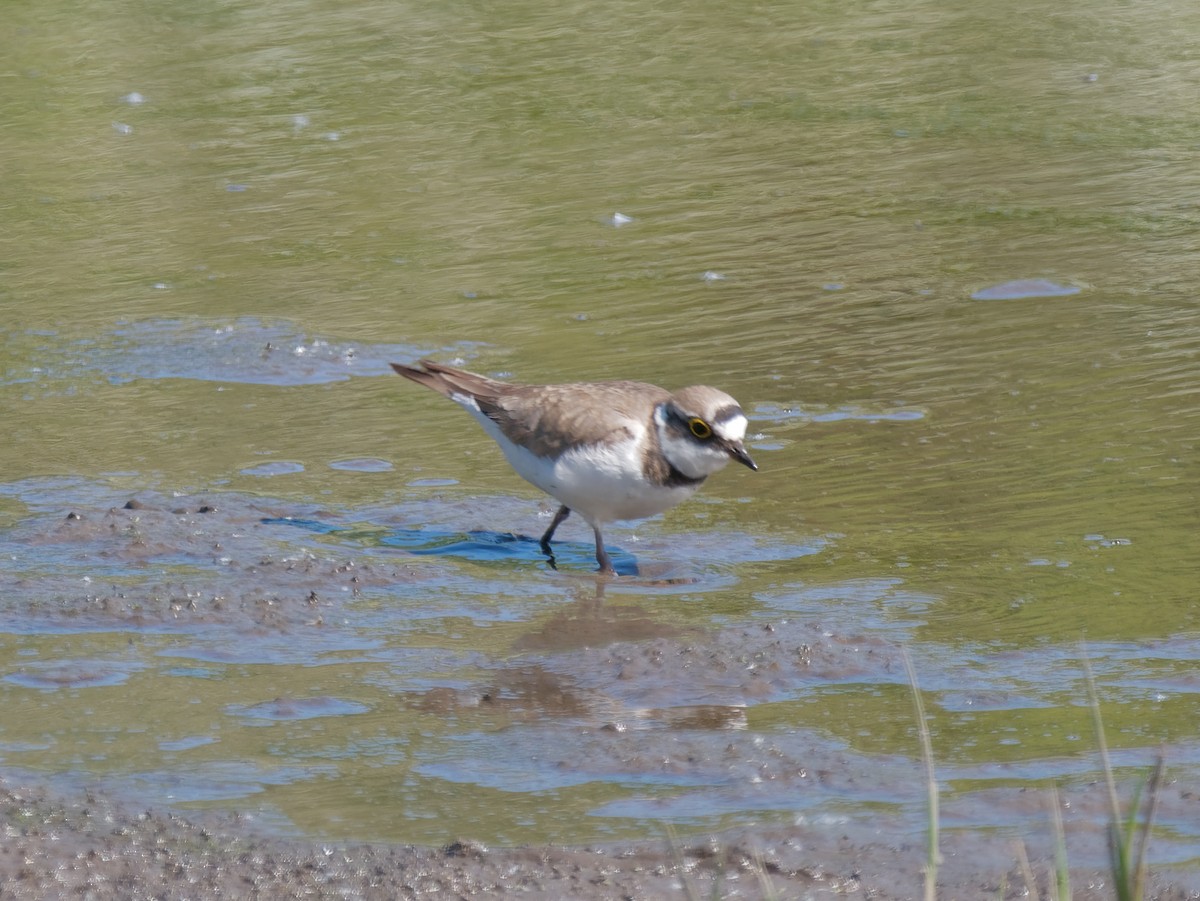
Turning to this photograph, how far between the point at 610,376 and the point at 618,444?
199 centimetres

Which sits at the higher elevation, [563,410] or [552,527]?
[563,410]

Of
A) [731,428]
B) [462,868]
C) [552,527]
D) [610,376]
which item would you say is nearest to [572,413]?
[552,527]

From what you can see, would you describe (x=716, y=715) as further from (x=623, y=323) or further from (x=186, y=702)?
(x=623, y=323)

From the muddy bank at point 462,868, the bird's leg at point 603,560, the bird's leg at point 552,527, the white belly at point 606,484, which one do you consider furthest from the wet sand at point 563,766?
the bird's leg at point 552,527

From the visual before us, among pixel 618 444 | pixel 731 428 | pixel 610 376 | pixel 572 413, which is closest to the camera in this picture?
pixel 731 428

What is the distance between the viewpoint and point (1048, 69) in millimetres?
13812

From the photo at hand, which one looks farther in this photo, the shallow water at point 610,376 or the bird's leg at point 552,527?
the bird's leg at point 552,527

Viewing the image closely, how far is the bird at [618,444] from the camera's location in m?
6.33

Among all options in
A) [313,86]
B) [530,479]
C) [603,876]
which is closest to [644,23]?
[313,86]

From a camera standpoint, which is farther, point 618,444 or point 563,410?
point 563,410

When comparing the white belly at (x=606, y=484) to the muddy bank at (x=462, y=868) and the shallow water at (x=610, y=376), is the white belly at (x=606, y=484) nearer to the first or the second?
the shallow water at (x=610, y=376)

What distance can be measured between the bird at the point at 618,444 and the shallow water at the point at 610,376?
0.92 ft

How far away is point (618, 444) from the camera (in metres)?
6.42

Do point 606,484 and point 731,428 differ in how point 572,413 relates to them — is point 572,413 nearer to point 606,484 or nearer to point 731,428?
point 606,484
